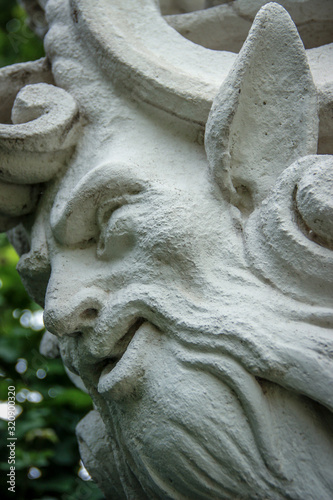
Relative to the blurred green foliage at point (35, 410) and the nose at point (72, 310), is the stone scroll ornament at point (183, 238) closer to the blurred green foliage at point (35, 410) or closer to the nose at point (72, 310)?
the nose at point (72, 310)

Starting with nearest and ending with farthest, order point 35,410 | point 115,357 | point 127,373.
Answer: point 127,373 → point 115,357 → point 35,410

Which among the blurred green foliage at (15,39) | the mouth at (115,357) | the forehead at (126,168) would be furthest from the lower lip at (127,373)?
the blurred green foliage at (15,39)

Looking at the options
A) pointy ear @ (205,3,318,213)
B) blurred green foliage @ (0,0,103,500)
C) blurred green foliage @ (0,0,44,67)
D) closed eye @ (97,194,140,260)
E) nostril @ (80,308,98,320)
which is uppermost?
pointy ear @ (205,3,318,213)

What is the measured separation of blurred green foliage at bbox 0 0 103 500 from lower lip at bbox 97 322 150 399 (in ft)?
2.89

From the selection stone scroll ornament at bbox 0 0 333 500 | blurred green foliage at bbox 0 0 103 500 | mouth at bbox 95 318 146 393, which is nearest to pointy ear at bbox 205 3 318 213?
stone scroll ornament at bbox 0 0 333 500

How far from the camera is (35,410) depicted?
6.17ft

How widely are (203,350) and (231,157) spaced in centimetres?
41

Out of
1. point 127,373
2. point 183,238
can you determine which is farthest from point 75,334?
point 183,238

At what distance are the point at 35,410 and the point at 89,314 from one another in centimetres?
96

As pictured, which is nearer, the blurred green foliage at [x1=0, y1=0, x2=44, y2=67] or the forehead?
the forehead

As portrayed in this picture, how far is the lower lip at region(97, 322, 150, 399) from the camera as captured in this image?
972mm

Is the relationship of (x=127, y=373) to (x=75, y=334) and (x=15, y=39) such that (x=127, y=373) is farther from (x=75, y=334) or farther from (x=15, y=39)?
(x=15, y=39)

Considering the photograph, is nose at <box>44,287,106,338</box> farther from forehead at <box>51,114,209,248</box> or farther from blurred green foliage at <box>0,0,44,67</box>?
blurred green foliage at <box>0,0,44,67</box>

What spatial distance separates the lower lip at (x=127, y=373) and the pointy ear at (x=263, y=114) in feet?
1.17
